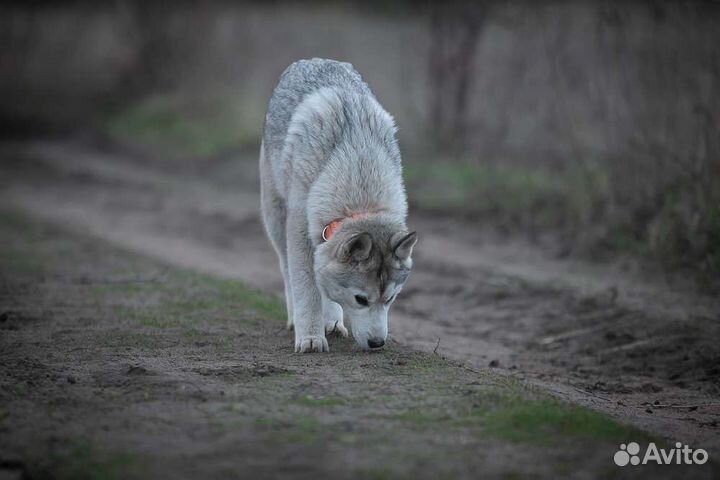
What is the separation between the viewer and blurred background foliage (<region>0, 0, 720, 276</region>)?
29.9ft

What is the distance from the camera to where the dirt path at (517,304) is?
20.4 ft

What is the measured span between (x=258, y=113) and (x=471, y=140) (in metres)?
5.27

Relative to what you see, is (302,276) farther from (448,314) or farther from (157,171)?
(157,171)

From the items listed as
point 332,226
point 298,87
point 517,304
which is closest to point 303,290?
point 332,226

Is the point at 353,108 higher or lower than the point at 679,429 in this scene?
higher

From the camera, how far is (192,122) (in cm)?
1805

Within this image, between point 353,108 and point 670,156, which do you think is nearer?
point 353,108

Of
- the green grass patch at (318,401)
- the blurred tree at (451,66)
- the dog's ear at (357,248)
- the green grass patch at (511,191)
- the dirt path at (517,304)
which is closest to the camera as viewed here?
the green grass patch at (318,401)

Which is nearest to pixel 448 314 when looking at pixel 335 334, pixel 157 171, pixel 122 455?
pixel 335 334

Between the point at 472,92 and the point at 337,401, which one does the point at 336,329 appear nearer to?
the point at 337,401

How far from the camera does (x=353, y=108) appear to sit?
6109 millimetres

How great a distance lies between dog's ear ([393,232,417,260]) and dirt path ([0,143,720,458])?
123 cm

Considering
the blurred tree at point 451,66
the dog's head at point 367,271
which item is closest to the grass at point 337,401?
the dog's head at point 367,271

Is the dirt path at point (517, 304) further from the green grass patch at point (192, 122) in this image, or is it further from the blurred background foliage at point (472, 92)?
the green grass patch at point (192, 122)
